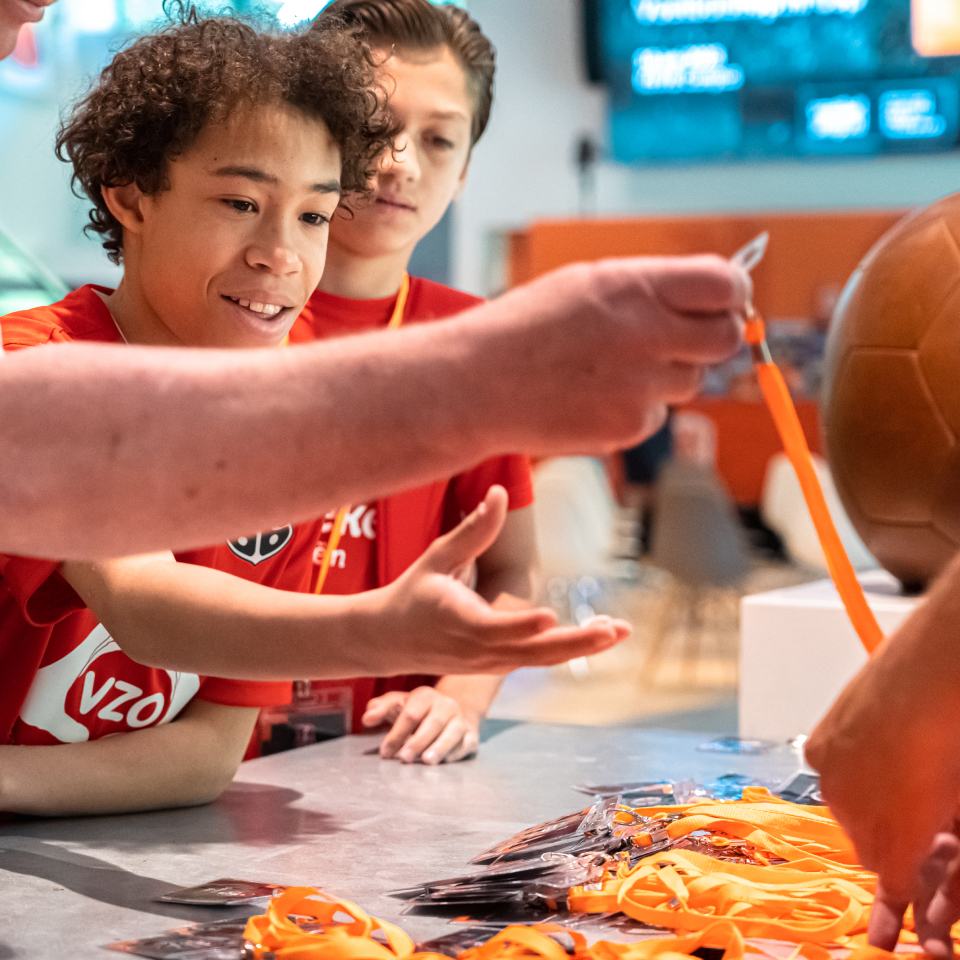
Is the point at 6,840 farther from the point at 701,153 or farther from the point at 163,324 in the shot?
the point at 701,153

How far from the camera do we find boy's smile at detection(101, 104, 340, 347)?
1.34 metres

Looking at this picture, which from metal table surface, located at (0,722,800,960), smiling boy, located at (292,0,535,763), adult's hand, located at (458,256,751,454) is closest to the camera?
adult's hand, located at (458,256,751,454)

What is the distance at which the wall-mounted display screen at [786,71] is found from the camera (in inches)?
273

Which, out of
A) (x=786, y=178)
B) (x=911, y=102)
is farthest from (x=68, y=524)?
(x=786, y=178)

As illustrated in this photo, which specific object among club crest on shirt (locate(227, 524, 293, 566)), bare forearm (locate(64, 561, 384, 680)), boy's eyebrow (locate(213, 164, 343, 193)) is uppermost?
boy's eyebrow (locate(213, 164, 343, 193))

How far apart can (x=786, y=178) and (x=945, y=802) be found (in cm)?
790

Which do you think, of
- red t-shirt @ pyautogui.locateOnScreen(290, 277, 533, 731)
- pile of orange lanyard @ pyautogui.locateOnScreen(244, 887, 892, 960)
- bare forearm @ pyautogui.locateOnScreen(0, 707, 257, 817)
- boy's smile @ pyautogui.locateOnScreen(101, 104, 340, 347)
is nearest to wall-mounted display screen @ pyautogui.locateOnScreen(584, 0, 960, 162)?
red t-shirt @ pyautogui.locateOnScreen(290, 277, 533, 731)

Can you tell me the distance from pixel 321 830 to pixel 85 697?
0.26m

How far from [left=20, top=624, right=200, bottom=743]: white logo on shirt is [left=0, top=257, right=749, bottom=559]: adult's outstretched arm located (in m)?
0.50

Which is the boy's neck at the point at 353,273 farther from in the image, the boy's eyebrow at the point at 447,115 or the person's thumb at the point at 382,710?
the person's thumb at the point at 382,710

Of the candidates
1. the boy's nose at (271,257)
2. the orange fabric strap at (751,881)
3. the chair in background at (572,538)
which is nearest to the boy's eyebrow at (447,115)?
the boy's nose at (271,257)

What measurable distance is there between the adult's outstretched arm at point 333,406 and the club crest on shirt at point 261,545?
1.83 ft

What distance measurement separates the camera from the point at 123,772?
130 centimetres

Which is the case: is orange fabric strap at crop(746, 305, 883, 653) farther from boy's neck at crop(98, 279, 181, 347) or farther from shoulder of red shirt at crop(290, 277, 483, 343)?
shoulder of red shirt at crop(290, 277, 483, 343)
